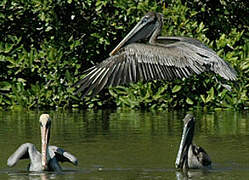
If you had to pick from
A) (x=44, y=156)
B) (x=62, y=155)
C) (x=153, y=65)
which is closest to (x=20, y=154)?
(x=44, y=156)

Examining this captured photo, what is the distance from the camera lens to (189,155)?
843cm

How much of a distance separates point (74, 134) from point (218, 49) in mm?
4456

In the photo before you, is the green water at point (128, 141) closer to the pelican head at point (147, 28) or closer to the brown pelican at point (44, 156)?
the brown pelican at point (44, 156)

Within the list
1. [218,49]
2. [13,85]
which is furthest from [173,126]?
[13,85]

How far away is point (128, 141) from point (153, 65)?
984mm

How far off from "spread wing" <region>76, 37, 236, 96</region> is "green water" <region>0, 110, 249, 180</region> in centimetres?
75

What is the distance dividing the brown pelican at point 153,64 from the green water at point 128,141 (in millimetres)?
756

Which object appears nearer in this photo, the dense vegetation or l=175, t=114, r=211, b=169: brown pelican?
l=175, t=114, r=211, b=169: brown pelican

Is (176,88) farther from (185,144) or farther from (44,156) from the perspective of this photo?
(44,156)

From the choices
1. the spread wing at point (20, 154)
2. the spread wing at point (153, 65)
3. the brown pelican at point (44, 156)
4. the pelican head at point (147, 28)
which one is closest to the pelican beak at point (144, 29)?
Answer: the pelican head at point (147, 28)

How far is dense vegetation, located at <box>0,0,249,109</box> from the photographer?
47.5ft

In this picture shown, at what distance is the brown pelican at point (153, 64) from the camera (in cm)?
972

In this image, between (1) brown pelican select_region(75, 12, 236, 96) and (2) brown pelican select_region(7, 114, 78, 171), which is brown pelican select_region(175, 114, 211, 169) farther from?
(1) brown pelican select_region(75, 12, 236, 96)

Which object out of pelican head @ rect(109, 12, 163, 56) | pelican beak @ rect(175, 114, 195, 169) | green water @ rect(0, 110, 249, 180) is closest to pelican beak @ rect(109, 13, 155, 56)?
pelican head @ rect(109, 12, 163, 56)
